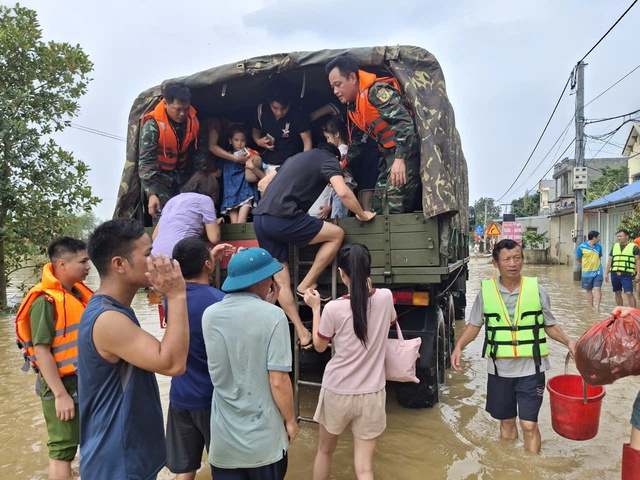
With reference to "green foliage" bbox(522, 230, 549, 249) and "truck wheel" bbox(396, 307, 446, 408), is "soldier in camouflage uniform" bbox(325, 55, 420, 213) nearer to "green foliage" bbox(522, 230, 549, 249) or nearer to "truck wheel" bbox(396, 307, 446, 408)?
"truck wheel" bbox(396, 307, 446, 408)

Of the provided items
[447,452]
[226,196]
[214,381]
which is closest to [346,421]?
[214,381]

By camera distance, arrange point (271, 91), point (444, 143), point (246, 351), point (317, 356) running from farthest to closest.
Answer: point (271, 91), point (317, 356), point (444, 143), point (246, 351)

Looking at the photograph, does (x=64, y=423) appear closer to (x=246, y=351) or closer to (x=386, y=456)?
(x=246, y=351)

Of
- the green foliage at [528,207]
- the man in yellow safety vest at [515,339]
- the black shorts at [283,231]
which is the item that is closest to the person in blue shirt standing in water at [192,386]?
the black shorts at [283,231]

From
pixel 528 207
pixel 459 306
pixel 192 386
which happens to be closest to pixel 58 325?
pixel 192 386

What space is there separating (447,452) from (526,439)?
0.56 metres

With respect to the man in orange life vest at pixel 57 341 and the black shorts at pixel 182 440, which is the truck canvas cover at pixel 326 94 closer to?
the man in orange life vest at pixel 57 341

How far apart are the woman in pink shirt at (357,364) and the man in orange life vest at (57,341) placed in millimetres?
1449

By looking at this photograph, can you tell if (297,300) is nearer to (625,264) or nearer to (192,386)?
(192,386)

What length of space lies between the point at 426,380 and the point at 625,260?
22.4 ft

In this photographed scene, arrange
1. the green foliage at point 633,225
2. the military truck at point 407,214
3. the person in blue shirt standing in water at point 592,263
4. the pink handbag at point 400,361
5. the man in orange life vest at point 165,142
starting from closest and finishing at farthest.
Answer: the pink handbag at point 400,361 → the military truck at point 407,214 → the man in orange life vest at point 165,142 → the person in blue shirt standing in water at point 592,263 → the green foliage at point 633,225

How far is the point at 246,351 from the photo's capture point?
78.8 inches

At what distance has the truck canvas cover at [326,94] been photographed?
3.46 metres

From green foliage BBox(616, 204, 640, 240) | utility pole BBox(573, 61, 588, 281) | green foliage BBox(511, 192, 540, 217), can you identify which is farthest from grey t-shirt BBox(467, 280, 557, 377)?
green foliage BBox(511, 192, 540, 217)
